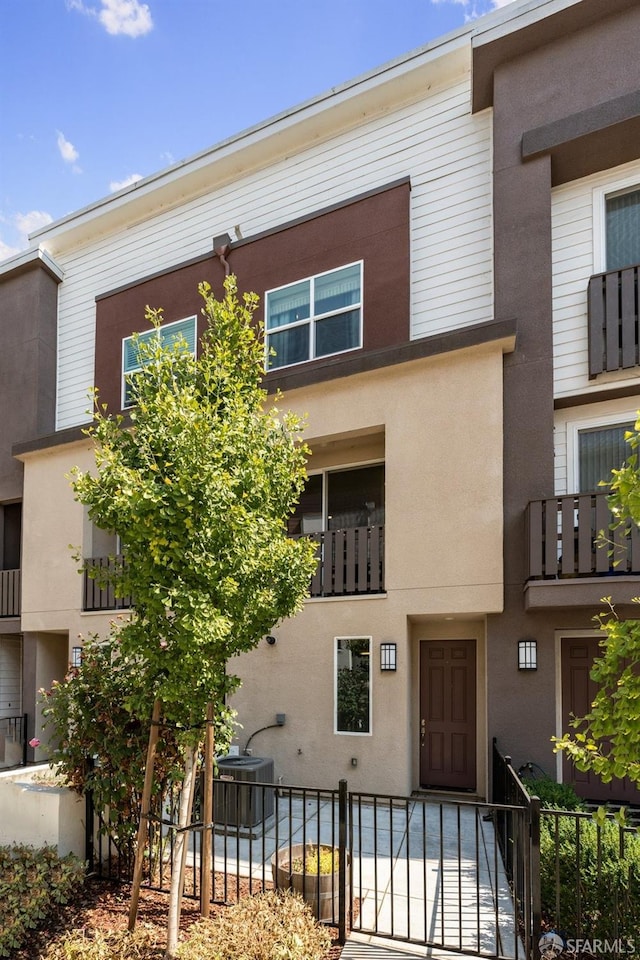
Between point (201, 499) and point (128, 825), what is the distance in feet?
11.6

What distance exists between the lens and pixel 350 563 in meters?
10.2

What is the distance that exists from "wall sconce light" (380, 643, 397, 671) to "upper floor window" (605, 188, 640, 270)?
625 cm

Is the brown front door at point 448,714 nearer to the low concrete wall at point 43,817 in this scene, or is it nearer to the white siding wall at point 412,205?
the white siding wall at point 412,205

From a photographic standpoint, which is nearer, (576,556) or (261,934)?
(261,934)

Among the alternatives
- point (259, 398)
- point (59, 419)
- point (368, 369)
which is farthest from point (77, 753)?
point (59, 419)

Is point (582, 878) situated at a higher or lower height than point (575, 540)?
lower

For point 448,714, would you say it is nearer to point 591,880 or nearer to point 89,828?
point 591,880

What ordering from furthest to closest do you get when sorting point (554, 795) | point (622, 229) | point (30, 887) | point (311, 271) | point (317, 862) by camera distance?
point (311, 271) → point (622, 229) → point (554, 795) → point (30, 887) → point (317, 862)

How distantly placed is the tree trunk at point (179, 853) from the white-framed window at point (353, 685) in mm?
4629

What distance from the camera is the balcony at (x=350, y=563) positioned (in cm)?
1005

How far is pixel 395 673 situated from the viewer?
952 cm

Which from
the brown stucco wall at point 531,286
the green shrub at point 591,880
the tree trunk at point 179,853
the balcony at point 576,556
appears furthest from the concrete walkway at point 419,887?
the balcony at point 576,556

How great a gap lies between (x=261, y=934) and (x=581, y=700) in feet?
18.4

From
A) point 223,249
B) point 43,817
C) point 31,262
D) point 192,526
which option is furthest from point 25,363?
point 192,526
